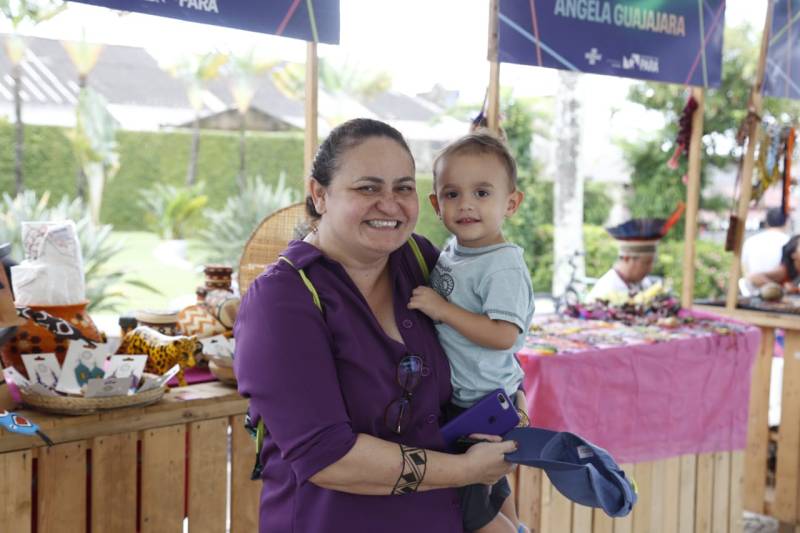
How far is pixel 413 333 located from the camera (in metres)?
1.71

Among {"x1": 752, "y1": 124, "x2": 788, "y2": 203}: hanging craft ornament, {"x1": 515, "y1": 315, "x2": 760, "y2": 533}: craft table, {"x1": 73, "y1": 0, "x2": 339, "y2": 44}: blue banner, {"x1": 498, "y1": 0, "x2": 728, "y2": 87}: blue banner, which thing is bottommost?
{"x1": 515, "y1": 315, "x2": 760, "y2": 533}: craft table

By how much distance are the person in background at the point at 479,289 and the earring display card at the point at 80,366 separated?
97 centimetres

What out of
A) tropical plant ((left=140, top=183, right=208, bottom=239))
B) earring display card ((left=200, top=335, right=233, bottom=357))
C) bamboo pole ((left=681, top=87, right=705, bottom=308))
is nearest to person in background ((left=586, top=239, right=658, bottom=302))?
bamboo pole ((left=681, top=87, right=705, bottom=308))

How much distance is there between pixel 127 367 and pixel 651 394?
2066 millimetres

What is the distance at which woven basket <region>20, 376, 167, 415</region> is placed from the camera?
209 cm

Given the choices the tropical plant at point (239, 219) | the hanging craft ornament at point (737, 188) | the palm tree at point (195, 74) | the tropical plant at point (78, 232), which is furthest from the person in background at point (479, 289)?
the palm tree at point (195, 74)

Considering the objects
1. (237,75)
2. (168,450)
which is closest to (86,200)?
(237,75)

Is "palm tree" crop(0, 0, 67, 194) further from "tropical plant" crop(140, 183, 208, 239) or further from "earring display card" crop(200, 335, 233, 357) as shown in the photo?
"earring display card" crop(200, 335, 233, 357)

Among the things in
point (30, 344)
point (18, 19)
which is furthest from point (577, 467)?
point (18, 19)

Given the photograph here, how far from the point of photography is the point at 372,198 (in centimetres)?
159

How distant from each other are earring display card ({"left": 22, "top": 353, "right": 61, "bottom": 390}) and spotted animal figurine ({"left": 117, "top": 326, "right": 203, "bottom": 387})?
28 cm

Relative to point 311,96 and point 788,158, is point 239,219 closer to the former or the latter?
point 788,158

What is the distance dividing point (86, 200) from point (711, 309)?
1714cm

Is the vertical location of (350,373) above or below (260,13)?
below
